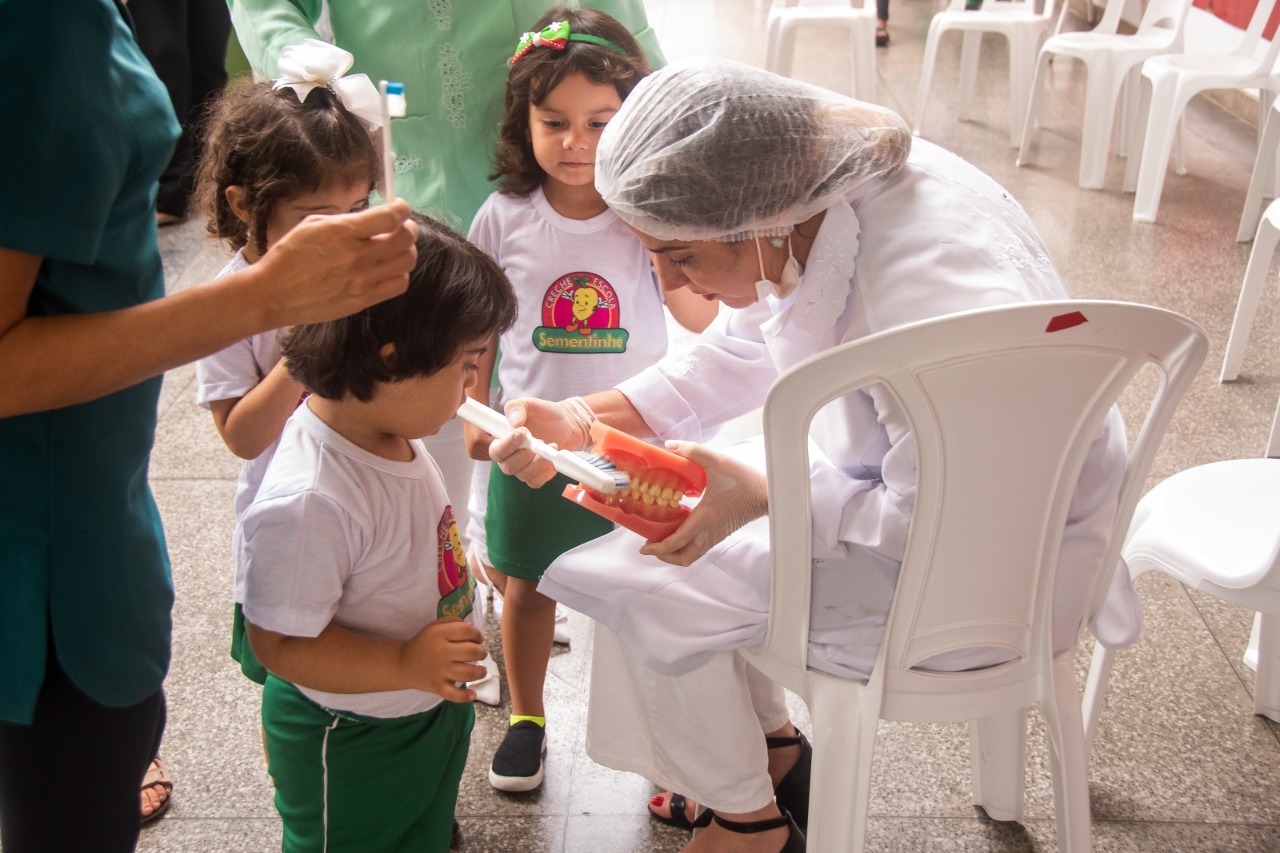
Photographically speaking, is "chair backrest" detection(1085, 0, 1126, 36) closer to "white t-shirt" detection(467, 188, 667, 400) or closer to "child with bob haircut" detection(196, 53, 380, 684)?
"white t-shirt" detection(467, 188, 667, 400)

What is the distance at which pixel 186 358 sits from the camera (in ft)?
2.89

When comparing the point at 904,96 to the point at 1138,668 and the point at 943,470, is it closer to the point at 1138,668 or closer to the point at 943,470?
the point at 1138,668

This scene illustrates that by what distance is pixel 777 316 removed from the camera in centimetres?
136

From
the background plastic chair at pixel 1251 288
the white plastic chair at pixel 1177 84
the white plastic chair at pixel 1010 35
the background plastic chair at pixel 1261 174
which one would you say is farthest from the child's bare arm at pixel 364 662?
the white plastic chair at pixel 1010 35

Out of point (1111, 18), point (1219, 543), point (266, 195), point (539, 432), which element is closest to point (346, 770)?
point (539, 432)

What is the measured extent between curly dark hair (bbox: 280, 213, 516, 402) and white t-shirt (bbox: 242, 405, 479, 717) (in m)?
0.06

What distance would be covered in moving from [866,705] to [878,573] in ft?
0.45

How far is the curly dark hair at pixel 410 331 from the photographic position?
117 centimetres

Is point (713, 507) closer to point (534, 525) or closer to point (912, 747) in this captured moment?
point (534, 525)

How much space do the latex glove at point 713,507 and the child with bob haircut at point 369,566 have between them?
0.24 metres

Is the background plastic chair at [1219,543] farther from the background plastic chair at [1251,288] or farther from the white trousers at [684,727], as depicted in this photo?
the background plastic chair at [1251,288]

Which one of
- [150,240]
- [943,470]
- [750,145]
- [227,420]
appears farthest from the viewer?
[227,420]

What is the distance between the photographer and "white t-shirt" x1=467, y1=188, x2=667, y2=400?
171cm

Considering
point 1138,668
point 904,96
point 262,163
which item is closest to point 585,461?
point 262,163
